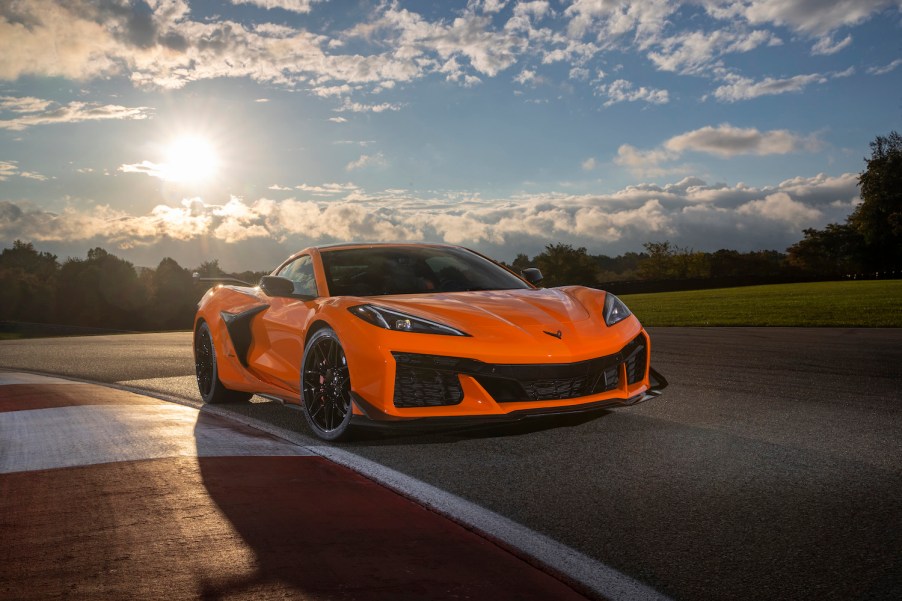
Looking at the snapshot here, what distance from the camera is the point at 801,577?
115 inches

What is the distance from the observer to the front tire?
5410 millimetres

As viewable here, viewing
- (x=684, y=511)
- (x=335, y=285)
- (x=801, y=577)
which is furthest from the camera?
(x=335, y=285)

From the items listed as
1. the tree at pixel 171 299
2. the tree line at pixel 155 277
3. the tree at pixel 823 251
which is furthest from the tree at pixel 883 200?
the tree at pixel 171 299

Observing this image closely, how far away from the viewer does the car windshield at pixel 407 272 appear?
6.18 m

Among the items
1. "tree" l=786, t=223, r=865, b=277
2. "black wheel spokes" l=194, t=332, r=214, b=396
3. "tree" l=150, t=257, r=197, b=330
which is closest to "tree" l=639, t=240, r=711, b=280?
"tree" l=786, t=223, r=865, b=277

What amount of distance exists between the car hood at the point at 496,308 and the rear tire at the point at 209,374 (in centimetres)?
258

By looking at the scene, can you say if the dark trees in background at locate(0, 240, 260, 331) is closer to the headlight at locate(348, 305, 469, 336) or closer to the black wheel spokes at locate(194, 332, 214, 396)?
the black wheel spokes at locate(194, 332, 214, 396)

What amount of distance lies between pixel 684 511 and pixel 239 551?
1.96 meters

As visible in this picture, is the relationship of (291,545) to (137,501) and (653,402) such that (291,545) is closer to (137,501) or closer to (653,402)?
(137,501)

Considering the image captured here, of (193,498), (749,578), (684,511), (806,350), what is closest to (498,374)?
(684,511)

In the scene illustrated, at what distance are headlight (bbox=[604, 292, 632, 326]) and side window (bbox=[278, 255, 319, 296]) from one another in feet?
6.86

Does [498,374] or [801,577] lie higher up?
[498,374]

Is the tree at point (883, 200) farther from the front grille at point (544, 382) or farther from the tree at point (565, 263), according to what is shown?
the front grille at point (544, 382)

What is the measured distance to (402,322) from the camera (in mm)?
5172
